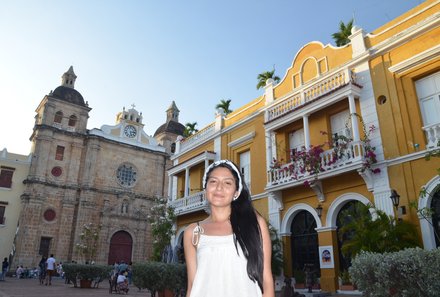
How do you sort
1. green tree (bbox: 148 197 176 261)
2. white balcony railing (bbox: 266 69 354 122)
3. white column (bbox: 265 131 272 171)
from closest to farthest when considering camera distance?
white balcony railing (bbox: 266 69 354 122)
white column (bbox: 265 131 272 171)
green tree (bbox: 148 197 176 261)

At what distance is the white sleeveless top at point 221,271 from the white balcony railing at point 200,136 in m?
17.3

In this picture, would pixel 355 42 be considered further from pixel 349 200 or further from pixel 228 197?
pixel 228 197

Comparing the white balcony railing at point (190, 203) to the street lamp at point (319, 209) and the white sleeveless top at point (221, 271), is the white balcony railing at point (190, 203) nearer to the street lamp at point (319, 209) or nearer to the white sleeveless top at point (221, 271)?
the street lamp at point (319, 209)

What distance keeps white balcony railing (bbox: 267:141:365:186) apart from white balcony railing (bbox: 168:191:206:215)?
474 centimetres

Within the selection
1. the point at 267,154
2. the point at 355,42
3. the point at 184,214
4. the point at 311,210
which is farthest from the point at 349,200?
the point at 184,214

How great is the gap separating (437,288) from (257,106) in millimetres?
12475

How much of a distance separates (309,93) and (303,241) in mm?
5942

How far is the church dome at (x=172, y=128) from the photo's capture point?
4303cm

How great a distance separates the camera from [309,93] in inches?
551

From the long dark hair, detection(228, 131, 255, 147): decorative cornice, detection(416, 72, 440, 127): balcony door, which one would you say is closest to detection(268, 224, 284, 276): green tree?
detection(228, 131, 255, 147): decorative cornice

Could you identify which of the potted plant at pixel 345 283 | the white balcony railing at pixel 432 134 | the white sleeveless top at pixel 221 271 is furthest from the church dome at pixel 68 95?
the white sleeveless top at pixel 221 271

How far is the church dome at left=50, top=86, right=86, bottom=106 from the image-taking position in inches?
1351

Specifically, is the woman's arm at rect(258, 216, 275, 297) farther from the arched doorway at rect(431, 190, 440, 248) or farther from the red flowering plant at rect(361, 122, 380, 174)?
the red flowering plant at rect(361, 122, 380, 174)

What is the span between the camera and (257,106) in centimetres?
1728
